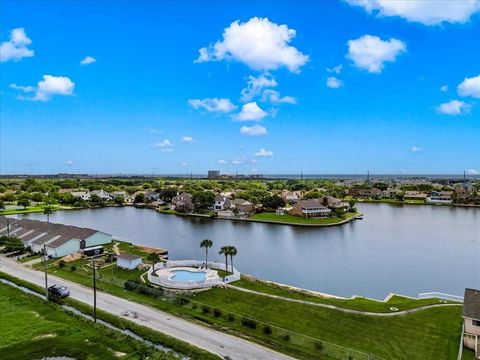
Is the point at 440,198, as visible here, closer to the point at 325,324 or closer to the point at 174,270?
the point at 174,270

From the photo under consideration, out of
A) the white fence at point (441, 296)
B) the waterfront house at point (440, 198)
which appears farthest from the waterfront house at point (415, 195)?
the white fence at point (441, 296)

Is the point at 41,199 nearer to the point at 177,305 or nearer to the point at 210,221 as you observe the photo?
the point at 210,221

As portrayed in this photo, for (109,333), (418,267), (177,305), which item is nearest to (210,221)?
(418,267)

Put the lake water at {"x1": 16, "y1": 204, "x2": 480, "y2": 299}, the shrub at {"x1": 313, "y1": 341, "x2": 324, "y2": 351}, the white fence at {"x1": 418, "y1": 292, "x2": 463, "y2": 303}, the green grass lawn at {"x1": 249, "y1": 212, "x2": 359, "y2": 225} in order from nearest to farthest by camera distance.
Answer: the shrub at {"x1": 313, "y1": 341, "x2": 324, "y2": 351} < the white fence at {"x1": 418, "y1": 292, "x2": 463, "y2": 303} < the lake water at {"x1": 16, "y1": 204, "x2": 480, "y2": 299} < the green grass lawn at {"x1": 249, "y1": 212, "x2": 359, "y2": 225}

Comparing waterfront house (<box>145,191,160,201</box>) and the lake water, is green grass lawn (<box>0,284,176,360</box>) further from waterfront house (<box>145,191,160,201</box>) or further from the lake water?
waterfront house (<box>145,191,160,201</box>)

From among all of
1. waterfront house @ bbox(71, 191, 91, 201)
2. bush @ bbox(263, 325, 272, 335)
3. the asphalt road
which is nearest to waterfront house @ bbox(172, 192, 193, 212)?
waterfront house @ bbox(71, 191, 91, 201)

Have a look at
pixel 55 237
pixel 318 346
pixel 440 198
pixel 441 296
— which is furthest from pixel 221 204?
pixel 318 346
